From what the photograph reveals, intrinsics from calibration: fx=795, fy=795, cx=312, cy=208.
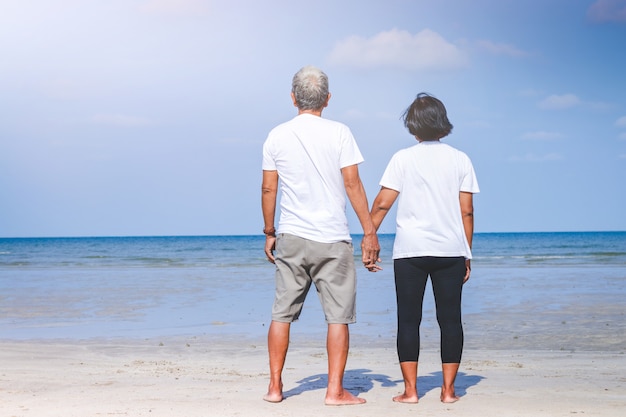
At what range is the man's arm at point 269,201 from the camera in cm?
456

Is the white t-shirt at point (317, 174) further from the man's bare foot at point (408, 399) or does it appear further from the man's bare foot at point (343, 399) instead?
the man's bare foot at point (408, 399)

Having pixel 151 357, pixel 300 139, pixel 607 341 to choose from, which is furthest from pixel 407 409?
pixel 607 341

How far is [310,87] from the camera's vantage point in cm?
446

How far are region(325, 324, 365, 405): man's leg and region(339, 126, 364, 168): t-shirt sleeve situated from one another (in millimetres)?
907

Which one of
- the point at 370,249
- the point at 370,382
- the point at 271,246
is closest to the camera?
the point at 370,249

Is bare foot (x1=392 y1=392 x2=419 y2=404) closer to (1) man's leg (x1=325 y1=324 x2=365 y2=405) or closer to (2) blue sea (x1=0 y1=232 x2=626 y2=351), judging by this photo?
(1) man's leg (x1=325 y1=324 x2=365 y2=405)

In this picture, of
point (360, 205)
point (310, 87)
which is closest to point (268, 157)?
point (310, 87)

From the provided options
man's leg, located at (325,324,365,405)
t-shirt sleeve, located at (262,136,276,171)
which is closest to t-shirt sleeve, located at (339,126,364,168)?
t-shirt sleeve, located at (262,136,276,171)

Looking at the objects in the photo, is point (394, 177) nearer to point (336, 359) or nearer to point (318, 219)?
point (318, 219)

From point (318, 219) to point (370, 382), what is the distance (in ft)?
5.23

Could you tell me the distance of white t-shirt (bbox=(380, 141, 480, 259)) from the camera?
14.6ft

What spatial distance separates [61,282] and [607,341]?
15.1 m

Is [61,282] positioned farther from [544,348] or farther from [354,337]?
[544,348]

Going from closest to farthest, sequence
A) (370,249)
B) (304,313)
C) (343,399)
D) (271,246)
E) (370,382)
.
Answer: (370,249)
(343,399)
(271,246)
(370,382)
(304,313)
